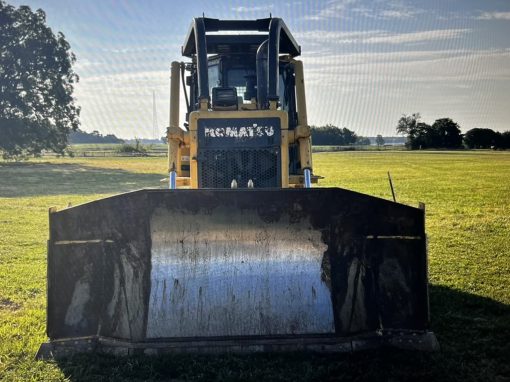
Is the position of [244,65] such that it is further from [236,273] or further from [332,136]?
[332,136]

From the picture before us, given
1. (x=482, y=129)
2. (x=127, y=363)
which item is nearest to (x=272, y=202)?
(x=127, y=363)

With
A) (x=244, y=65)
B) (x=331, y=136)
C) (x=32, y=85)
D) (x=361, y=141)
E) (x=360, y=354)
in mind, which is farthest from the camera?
(x=361, y=141)

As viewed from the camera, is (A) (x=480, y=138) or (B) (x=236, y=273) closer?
(B) (x=236, y=273)

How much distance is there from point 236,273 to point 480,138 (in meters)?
102

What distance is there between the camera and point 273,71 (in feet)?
22.3

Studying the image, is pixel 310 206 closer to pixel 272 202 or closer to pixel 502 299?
pixel 272 202

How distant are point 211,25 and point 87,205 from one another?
11.7 feet

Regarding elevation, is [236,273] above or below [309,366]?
above

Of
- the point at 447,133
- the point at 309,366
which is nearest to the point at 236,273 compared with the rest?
the point at 309,366

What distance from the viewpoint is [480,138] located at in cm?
9881

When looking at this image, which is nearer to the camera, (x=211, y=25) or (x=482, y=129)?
(x=211, y=25)

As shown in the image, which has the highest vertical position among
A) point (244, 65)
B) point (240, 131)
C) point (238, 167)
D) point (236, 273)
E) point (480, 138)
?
point (480, 138)

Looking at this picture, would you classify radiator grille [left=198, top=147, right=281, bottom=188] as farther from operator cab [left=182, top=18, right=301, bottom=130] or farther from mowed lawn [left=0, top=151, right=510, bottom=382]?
mowed lawn [left=0, top=151, right=510, bottom=382]

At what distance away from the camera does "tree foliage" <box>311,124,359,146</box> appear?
108750 mm
